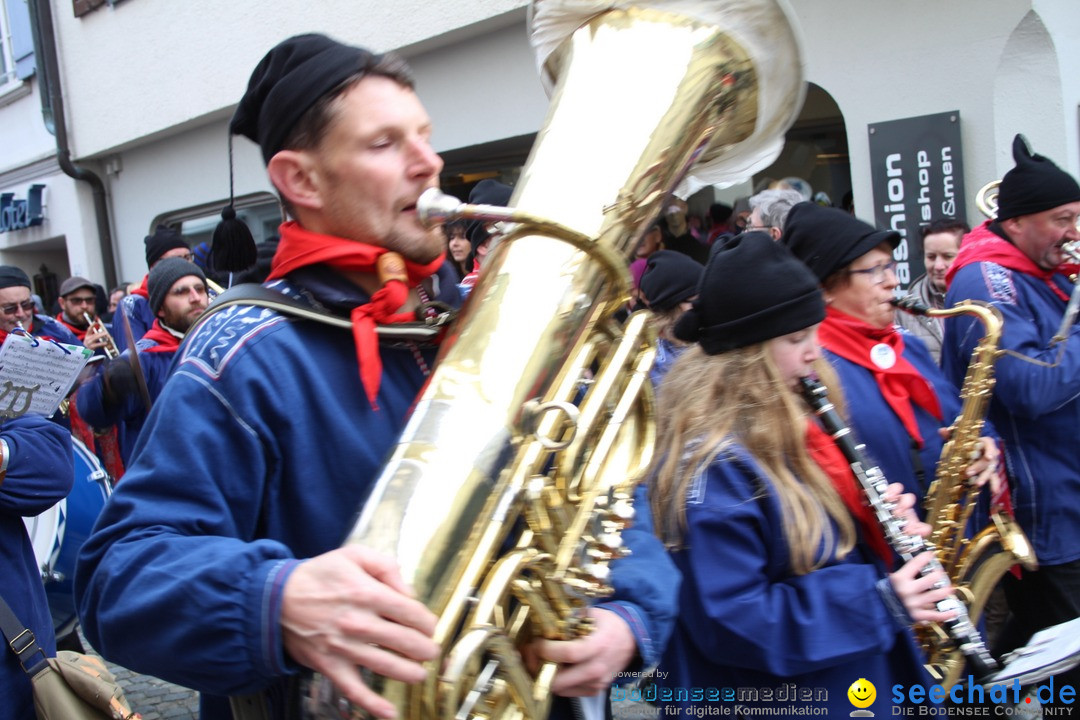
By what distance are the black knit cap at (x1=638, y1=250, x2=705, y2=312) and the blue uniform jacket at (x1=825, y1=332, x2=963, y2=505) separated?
1187mm

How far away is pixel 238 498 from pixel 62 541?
257 centimetres

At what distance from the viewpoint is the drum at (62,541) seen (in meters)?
3.22

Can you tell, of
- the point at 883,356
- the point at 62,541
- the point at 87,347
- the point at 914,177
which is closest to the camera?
the point at 883,356

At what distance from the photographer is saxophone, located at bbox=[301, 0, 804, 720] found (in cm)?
104

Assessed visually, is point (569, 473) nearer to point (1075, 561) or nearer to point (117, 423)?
point (1075, 561)

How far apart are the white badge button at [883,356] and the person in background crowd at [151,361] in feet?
10.2

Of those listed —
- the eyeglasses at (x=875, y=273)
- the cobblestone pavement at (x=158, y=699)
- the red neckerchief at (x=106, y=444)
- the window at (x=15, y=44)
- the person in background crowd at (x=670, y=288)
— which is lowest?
the cobblestone pavement at (x=158, y=699)

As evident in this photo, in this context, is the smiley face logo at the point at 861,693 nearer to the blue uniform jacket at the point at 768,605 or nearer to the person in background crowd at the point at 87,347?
the blue uniform jacket at the point at 768,605

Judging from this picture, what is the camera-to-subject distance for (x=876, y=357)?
232cm

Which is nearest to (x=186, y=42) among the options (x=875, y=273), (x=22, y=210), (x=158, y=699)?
(x=22, y=210)

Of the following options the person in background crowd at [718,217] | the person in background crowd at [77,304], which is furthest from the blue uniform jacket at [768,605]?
the person in background crowd at [77,304]

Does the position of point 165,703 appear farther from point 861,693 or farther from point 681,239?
point 681,239

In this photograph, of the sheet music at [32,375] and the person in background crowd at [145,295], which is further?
the person in background crowd at [145,295]

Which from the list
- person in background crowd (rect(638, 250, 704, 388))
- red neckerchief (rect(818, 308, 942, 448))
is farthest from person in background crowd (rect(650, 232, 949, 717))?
person in background crowd (rect(638, 250, 704, 388))
